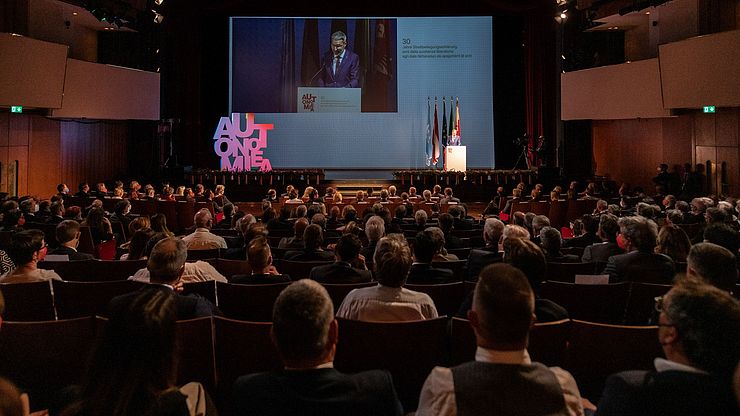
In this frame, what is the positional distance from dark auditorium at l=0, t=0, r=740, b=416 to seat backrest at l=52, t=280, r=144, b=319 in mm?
14

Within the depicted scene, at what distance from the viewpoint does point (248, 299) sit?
12.4 feet

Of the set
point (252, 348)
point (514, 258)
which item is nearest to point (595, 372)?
point (514, 258)

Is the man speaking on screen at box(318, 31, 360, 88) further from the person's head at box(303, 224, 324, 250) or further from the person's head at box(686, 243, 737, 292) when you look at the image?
the person's head at box(686, 243, 737, 292)

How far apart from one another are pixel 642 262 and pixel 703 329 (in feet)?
9.29

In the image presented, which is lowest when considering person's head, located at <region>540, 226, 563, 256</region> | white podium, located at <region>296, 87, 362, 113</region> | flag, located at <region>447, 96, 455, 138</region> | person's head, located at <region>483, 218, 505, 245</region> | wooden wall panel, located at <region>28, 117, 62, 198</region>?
person's head, located at <region>540, 226, 563, 256</region>

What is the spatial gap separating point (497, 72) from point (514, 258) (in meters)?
16.9

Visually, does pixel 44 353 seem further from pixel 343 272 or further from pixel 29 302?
pixel 343 272

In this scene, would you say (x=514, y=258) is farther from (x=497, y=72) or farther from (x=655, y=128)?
(x=497, y=72)

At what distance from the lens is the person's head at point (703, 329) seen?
169cm

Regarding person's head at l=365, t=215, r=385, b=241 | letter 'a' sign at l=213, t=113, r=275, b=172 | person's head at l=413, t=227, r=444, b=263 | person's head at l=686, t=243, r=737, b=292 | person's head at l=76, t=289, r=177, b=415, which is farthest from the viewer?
letter 'a' sign at l=213, t=113, r=275, b=172

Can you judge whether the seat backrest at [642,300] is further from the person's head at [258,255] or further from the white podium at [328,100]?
the white podium at [328,100]

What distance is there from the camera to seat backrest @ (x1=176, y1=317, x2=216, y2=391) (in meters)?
2.80

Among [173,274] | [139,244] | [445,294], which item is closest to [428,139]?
[139,244]

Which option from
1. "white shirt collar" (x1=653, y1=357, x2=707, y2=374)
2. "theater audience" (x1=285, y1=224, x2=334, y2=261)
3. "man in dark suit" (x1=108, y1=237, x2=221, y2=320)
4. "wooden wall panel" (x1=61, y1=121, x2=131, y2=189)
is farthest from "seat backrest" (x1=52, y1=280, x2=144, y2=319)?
"wooden wall panel" (x1=61, y1=121, x2=131, y2=189)
